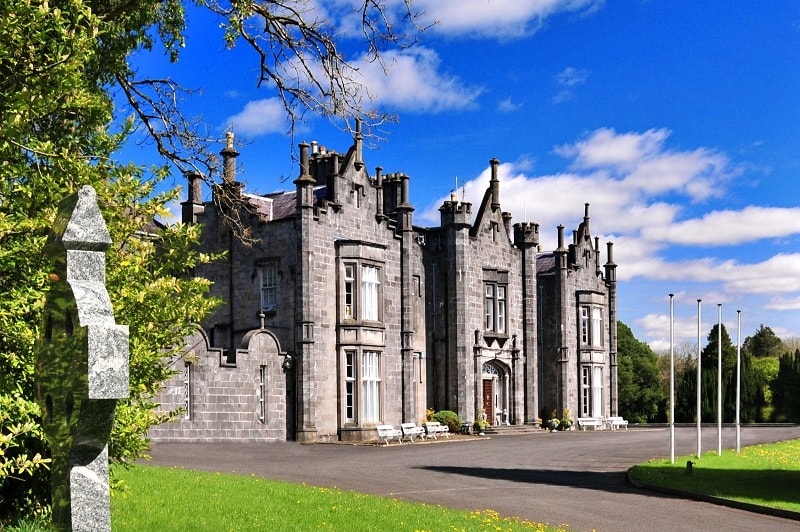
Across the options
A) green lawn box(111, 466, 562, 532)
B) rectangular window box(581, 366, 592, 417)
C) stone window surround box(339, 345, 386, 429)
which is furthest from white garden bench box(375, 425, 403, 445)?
green lawn box(111, 466, 562, 532)

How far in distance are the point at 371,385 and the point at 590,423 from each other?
16.8 metres

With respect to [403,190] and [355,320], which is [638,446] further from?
[403,190]

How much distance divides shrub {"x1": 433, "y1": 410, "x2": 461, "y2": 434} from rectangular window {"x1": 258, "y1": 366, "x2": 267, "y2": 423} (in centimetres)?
944

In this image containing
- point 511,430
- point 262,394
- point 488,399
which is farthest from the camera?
point 488,399

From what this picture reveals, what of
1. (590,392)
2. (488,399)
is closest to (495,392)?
(488,399)

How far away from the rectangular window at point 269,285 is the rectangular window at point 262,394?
10.0 feet

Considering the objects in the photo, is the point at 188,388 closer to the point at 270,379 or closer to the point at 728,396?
the point at 270,379

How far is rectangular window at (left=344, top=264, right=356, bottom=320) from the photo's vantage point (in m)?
36.1

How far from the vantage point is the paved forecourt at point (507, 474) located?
1634 cm

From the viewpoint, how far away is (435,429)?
1480 inches

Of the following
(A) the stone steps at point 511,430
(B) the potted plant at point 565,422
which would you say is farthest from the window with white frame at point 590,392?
(A) the stone steps at point 511,430

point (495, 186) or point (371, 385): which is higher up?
point (495, 186)

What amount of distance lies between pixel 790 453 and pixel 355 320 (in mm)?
16416

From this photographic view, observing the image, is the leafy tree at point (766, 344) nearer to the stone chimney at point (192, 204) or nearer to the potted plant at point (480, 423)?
the potted plant at point (480, 423)
